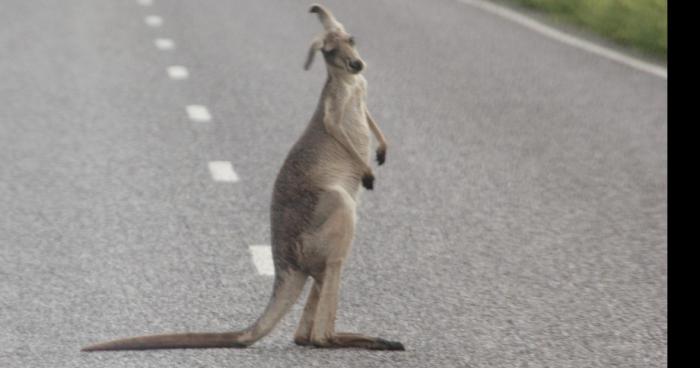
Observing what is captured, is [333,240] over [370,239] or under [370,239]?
over

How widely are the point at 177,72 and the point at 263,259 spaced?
20.3 feet

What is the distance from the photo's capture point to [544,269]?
7.07 metres

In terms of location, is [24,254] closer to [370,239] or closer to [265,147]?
[370,239]

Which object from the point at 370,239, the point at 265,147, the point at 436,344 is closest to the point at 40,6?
the point at 265,147

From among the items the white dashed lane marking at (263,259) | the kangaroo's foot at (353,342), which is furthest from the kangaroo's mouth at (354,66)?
the white dashed lane marking at (263,259)

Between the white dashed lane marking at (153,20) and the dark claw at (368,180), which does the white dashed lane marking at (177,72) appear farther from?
the dark claw at (368,180)

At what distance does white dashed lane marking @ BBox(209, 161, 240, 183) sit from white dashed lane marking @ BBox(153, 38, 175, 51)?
5367mm

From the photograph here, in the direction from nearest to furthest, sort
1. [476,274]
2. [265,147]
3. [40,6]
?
[476,274] → [265,147] → [40,6]

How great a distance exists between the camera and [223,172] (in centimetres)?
907

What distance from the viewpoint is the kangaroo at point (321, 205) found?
514 cm

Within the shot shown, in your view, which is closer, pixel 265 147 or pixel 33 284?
pixel 33 284

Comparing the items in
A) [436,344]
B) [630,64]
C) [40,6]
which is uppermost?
[436,344]

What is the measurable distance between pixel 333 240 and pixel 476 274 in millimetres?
1931

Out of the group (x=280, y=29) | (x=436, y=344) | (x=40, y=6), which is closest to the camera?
(x=436, y=344)
